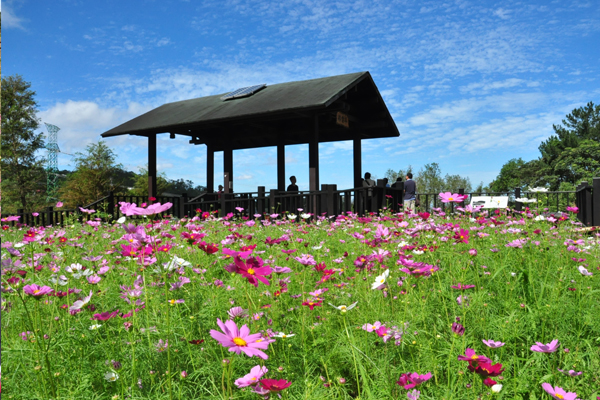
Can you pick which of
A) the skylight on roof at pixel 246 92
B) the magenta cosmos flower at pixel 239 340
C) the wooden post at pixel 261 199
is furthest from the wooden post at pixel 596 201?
the skylight on roof at pixel 246 92

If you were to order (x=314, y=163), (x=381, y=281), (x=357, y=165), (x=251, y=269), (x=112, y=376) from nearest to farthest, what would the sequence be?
1. (x=251, y=269)
2. (x=112, y=376)
3. (x=381, y=281)
4. (x=314, y=163)
5. (x=357, y=165)

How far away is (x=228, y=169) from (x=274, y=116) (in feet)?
12.2

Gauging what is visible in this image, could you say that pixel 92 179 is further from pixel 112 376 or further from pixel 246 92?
pixel 112 376

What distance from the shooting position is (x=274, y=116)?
1170cm

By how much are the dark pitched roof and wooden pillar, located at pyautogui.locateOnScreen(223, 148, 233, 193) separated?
0.36m

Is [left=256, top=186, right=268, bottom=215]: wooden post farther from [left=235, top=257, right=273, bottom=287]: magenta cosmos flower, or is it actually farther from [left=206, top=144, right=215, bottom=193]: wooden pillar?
[left=235, top=257, right=273, bottom=287]: magenta cosmos flower

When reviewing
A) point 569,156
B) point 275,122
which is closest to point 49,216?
point 275,122

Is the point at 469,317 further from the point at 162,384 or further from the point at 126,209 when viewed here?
the point at 126,209

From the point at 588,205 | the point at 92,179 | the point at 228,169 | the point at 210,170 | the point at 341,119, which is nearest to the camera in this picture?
the point at 588,205

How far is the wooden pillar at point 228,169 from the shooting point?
1441cm

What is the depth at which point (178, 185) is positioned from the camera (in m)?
41.5

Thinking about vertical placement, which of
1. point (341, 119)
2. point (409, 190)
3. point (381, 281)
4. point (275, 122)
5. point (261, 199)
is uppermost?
point (275, 122)

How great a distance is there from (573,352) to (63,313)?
9.32ft

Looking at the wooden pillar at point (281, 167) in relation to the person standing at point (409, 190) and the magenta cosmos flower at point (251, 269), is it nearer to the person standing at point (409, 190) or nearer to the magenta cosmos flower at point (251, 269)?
the person standing at point (409, 190)
